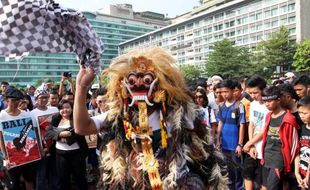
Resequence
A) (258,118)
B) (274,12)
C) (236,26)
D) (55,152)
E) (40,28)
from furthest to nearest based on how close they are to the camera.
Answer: (236,26) → (274,12) → (55,152) → (258,118) → (40,28)

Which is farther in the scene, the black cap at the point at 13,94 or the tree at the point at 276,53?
the tree at the point at 276,53

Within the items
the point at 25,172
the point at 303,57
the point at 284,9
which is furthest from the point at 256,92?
the point at 284,9

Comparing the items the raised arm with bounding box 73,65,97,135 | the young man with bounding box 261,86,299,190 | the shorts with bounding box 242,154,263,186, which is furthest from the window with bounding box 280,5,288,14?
the raised arm with bounding box 73,65,97,135

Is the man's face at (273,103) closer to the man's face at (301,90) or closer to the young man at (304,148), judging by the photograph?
the young man at (304,148)

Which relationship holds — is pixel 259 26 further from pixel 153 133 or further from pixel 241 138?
pixel 153 133

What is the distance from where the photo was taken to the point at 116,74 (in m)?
2.81

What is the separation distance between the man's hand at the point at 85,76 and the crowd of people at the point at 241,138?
1.77 meters

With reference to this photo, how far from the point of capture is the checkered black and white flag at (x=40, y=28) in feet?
7.06

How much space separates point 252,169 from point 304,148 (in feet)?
4.01

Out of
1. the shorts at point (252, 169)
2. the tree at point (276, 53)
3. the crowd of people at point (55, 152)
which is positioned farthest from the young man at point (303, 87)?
the tree at point (276, 53)

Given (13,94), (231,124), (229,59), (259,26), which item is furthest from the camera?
(259,26)

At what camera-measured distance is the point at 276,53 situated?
51438mm

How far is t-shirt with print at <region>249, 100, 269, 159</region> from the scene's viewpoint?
4.71 meters

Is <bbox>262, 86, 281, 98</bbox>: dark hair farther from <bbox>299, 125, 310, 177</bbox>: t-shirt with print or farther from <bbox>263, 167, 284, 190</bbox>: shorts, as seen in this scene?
<bbox>263, 167, 284, 190</bbox>: shorts
